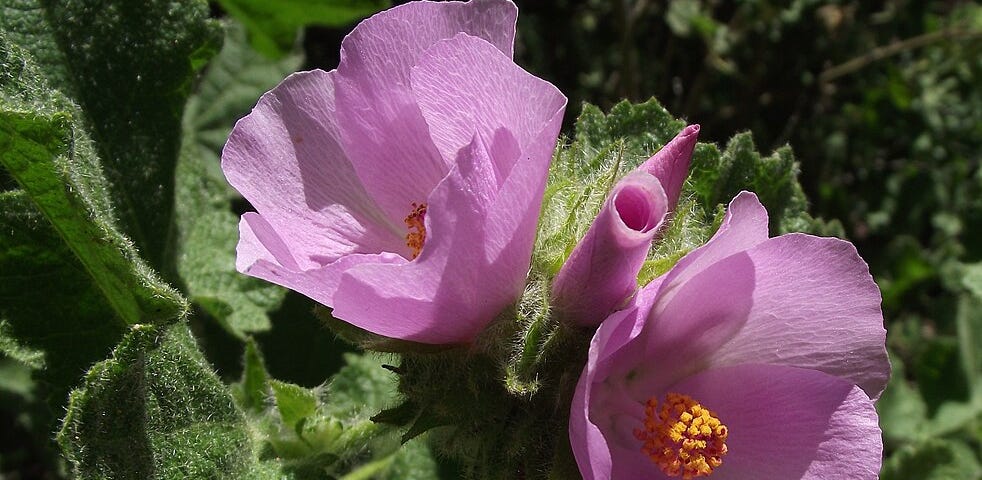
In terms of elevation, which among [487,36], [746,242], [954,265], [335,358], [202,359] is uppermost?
[487,36]

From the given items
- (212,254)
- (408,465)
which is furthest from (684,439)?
(212,254)

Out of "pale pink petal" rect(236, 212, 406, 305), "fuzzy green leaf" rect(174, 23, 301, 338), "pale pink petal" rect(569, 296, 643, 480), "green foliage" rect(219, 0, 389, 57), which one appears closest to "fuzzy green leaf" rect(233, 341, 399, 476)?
"fuzzy green leaf" rect(174, 23, 301, 338)

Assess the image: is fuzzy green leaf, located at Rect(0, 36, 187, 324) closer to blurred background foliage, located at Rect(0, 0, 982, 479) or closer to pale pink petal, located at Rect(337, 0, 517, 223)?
pale pink petal, located at Rect(337, 0, 517, 223)

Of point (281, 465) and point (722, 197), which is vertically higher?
point (722, 197)

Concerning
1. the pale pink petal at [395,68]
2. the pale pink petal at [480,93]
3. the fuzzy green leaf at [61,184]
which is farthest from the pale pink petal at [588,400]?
the fuzzy green leaf at [61,184]

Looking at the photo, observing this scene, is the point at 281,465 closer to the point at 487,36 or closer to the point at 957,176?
the point at 487,36

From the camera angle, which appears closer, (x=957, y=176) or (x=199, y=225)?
(x=199, y=225)

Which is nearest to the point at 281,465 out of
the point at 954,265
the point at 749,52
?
the point at 954,265
